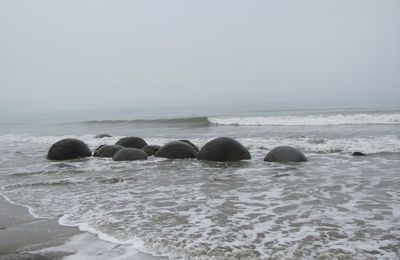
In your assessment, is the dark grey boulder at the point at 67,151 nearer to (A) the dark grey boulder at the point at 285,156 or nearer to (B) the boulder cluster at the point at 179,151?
(B) the boulder cluster at the point at 179,151

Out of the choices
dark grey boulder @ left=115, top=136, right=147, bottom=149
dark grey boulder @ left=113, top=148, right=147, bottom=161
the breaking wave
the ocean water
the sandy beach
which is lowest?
the sandy beach

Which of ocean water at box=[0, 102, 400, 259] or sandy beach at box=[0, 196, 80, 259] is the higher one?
ocean water at box=[0, 102, 400, 259]

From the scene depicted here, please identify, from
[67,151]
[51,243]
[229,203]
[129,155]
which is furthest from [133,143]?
[51,243]

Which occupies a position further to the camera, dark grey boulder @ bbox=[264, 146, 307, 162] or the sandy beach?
dark grey boulder @ bbox=[264, 146, 307, 162]

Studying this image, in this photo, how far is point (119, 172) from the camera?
10062mm

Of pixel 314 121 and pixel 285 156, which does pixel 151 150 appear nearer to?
pixel 285 156

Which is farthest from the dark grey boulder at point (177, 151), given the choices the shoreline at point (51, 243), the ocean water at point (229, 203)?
the shoreline at point (51, 243)

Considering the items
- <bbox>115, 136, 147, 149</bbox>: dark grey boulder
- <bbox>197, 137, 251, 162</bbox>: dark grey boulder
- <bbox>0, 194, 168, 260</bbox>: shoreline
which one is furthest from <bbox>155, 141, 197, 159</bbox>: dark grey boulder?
<bbox>0, 194, 168, 260</bbox>: shoreline

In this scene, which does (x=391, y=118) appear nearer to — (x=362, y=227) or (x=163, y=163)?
(x=163, y=163)

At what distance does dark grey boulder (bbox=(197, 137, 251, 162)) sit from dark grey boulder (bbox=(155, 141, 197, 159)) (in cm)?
69

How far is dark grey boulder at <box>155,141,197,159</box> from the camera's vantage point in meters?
12.1

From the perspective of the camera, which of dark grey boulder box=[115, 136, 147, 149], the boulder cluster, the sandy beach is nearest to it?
the sandy beach

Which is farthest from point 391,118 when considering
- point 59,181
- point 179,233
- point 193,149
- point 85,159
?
point 179,233

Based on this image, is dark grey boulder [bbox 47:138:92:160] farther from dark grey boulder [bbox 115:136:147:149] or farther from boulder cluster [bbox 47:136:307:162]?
dark grey boulder [bbox 115:136:147:149]
